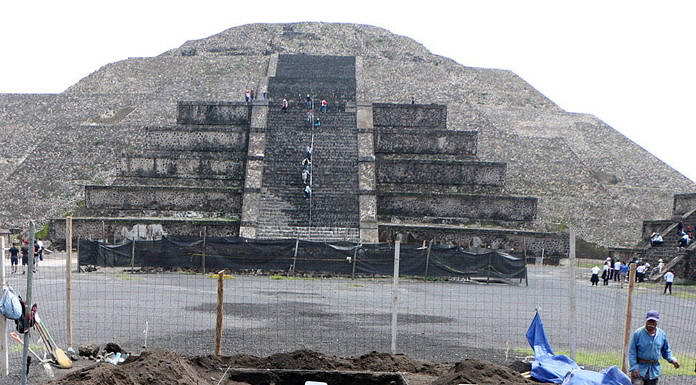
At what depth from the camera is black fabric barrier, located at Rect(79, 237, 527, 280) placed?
2223cm

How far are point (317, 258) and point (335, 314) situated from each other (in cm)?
729

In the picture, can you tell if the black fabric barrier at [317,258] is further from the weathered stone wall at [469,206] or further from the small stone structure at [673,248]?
the weathered stone wall at [469,206]

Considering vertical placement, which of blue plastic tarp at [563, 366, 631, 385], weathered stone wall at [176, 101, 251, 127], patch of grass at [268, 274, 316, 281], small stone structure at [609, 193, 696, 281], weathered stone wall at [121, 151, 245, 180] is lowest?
patch of grass at [268, 274, 316, 281]

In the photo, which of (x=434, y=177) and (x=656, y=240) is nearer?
(x=656, y=240)

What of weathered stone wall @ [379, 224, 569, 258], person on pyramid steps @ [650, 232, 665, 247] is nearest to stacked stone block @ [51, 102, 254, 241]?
weathered stone wall @ [379, 224, 569, 258]

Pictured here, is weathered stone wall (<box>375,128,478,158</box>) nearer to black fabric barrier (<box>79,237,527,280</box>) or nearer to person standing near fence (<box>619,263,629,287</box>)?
person standing near fence (<box>619,263,629,287</box>)

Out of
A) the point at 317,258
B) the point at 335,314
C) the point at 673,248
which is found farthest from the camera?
the point at 673,248

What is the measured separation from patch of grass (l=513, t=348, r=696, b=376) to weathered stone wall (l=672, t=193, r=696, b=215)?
22.1 m

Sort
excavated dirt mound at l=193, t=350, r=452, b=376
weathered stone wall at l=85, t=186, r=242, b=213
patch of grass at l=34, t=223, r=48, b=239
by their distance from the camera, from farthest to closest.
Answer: weathered stone wall at l=85, t=186, r=242, b=213 < patch of grass at l=34, t=223, r=48, b=239 < excavated dirt mound at l=193, t=350, r=452, b=376

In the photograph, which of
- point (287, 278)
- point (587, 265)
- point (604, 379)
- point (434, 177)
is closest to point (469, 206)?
point (434, 177)

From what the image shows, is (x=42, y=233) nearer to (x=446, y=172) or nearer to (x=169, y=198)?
(x=169, y=198)

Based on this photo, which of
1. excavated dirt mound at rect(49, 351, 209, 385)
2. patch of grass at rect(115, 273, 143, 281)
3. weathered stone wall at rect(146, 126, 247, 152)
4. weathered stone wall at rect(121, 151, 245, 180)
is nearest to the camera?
excavated dirt mound at rect(49, 351, 209, 385)

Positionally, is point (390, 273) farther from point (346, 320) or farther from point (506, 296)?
point (346, 320)

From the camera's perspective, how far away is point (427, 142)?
3538cm
